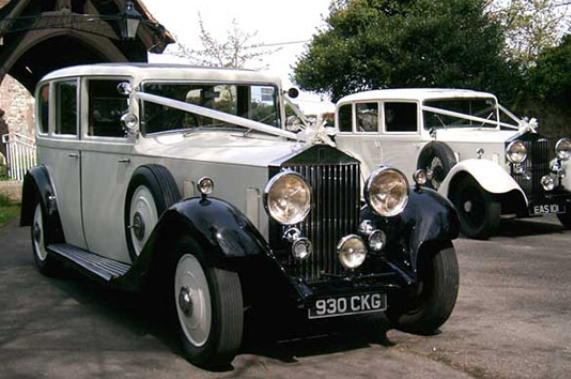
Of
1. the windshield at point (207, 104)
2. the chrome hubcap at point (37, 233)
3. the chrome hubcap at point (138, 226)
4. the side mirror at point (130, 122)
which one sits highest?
the windshield at point (207, 104)

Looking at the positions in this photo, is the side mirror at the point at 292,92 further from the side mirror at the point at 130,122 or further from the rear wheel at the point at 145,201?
the rear wheel at the point at 145,201

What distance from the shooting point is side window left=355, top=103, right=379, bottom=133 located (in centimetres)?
1134

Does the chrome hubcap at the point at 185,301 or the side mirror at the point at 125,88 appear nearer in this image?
the chrome hubcap at the point at 185,301

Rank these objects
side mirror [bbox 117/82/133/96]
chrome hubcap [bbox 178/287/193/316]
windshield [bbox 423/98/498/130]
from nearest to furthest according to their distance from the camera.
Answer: chrome hubcap [bbox 178/287/193/316] → side mirror [bbox 117/82/133/96] → windshield [bbox 423/98/498/130]

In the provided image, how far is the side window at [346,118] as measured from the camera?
11867 mm

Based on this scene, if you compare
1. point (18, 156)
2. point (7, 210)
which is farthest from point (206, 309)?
point (18, 156)

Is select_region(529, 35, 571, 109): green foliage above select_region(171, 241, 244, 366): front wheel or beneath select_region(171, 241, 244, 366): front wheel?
above

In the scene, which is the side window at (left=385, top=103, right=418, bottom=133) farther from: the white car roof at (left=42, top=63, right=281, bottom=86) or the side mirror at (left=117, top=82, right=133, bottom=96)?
the side mirror at (left=117, top=82, right=133, bottom=96)

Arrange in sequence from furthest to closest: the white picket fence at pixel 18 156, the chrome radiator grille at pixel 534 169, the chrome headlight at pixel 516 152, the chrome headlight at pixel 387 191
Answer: the white picket fence at pixel 18 156, the chrome radiator grille at pixel 534 169, the chrome headlight at pixel 516 152, the chrome headlight at pixel 387 191

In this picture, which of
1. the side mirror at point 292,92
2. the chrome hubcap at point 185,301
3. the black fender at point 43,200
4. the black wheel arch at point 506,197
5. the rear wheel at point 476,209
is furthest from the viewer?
the black wheel arch at point 506,197

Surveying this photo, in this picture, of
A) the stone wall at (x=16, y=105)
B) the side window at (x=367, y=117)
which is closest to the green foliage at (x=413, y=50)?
the side window at (x=367, y=117)

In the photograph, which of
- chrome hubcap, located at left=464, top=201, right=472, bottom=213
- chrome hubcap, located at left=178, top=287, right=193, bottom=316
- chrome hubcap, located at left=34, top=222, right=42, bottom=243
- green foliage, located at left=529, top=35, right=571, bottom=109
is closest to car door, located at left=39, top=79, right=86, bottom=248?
chrome hubcap, located at left=34, top=222, right=42, bottom=243

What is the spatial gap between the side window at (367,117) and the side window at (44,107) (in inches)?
220

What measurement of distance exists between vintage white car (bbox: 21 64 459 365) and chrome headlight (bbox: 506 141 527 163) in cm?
420
